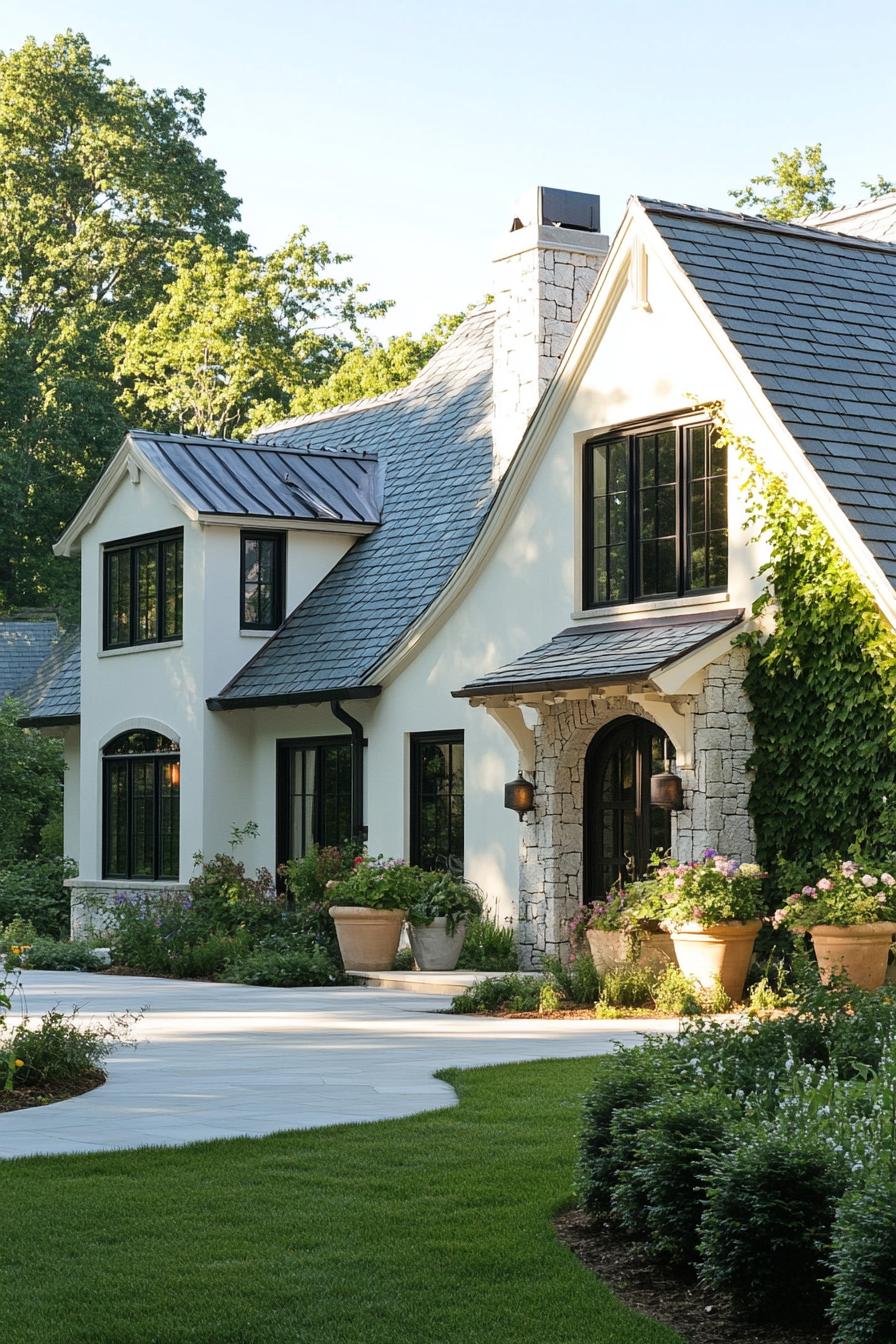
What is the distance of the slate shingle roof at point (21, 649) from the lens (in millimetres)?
37125

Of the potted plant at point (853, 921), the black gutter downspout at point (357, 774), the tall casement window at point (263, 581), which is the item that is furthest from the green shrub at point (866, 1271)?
the tall casement window at point (263, 581)

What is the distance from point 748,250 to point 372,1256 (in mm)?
12391

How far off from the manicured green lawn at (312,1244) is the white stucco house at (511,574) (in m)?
7.35

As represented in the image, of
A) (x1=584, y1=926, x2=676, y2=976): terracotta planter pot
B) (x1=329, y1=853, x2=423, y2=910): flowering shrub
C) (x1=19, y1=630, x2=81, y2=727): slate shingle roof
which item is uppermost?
(x1=19, y1=630, x2=81, y2=727): slate shingle roof

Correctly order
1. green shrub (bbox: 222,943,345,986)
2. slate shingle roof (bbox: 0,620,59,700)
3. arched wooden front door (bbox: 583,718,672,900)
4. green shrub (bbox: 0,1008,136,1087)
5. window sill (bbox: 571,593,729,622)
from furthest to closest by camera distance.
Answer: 1. slate shingle roof (bbox: 0,620,59,700)
2. green shrub (bbox: 222,943,345,986)
3. arched wooden front door (bbox: 583,718,672,900)
4. window sill (bbox: 571,593,729,622)
5. green shrub (bbox: 0,1008,136,1087)

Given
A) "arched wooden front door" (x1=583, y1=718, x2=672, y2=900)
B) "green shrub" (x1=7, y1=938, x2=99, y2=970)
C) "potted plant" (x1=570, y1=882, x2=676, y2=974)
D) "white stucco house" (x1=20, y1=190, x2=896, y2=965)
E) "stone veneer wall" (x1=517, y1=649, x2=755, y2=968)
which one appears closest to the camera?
"potted plant" (x1=570, y1=882, x2=676, y2=974)

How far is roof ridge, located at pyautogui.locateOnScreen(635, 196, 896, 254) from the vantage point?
16595mm

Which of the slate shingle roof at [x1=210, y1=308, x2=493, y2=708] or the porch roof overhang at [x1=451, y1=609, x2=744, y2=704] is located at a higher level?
the slate shingle roof at [x1=210, y1=308, x2=493, y2=708]

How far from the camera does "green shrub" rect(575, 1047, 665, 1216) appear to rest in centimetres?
693

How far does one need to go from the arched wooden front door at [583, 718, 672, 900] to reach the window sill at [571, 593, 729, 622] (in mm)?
964

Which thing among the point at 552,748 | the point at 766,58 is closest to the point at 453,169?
the point at 766,58

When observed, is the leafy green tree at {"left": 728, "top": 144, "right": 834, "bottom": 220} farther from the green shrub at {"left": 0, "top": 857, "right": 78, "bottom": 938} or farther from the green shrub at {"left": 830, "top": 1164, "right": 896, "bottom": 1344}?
the green shrub at {"left": 830, "top": 1164, "right": 896, "bottom": 1344}

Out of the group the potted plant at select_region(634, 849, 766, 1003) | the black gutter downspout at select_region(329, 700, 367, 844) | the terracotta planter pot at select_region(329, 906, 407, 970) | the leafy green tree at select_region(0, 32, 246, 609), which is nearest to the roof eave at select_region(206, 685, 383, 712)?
the black gutter downspout at select_region(329, 700, 367, 844)

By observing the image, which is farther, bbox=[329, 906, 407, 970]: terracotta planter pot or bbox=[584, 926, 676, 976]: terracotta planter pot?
bbox=[329, 906, 407, 970]: terracotta planter pot
